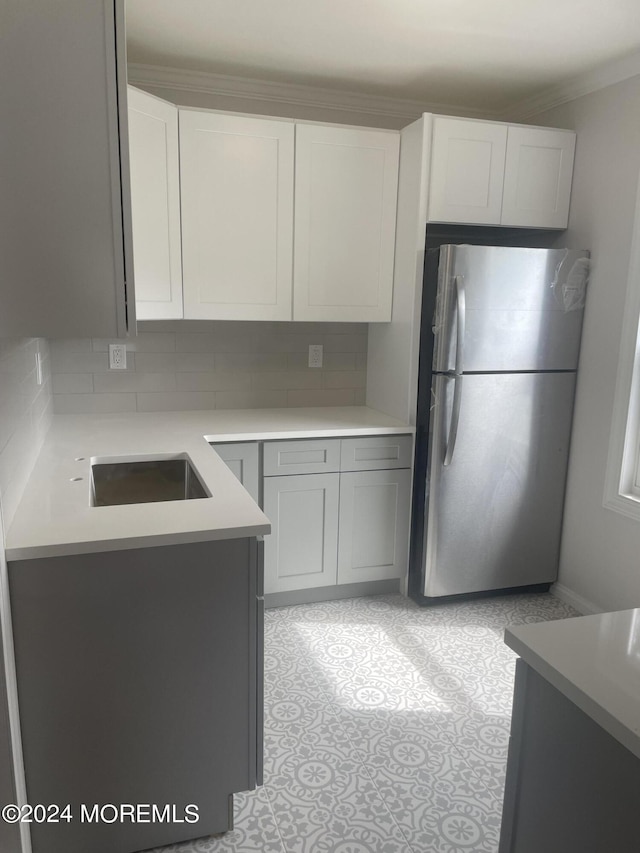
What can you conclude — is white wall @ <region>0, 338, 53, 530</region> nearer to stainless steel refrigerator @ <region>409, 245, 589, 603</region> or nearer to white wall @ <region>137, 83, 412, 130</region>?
white wall @ <region>137, 83, 412, 130</region>

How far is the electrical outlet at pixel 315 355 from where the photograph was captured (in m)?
3.40

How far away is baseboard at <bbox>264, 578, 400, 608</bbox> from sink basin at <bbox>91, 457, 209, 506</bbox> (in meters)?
0.86

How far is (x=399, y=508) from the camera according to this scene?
3.07 metres

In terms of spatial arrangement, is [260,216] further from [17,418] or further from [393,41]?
[17,418]

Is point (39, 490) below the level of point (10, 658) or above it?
above

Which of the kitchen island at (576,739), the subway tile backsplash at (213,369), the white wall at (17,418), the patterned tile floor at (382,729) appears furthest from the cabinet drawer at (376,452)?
the kitchen island at (576,739)

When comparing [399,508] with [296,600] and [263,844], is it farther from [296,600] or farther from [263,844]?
[263,844]

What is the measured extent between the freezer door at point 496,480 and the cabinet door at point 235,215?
3.07ft

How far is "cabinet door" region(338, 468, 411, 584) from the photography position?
9.82ft

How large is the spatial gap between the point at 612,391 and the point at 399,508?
3.59 ft

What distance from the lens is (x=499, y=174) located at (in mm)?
2877

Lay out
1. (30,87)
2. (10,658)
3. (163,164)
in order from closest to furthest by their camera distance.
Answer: (30,87) → (10,658) → (163,164)

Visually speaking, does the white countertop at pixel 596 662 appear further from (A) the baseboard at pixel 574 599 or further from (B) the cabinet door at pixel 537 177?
(B) the cabinet door at pixel 537 177

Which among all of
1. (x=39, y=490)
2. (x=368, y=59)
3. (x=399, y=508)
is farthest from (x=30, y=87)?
(x=399, y=508)
